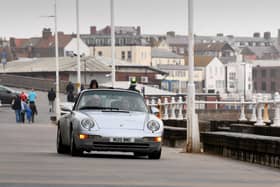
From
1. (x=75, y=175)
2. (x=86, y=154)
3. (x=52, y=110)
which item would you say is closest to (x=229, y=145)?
(x=86, y=154)

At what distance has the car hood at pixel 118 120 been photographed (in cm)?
2380

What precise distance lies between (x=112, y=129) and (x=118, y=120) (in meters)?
0.29

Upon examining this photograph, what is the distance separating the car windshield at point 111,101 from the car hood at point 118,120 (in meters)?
0.75

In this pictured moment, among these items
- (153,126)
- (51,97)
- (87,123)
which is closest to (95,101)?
(87,123)

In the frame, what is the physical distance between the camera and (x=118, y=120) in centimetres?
2392

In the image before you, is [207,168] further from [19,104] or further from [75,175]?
[19,104]

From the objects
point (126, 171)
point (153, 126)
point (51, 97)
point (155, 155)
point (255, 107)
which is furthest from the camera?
point (51, 97)

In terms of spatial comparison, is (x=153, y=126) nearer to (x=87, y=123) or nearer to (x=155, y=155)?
(x=155, y=155)

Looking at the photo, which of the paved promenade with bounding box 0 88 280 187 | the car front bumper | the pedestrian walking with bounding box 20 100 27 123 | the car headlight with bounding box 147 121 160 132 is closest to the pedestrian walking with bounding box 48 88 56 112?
the pedestrian walking with bounding box 20 100 27 123

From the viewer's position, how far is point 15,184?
16531 mm

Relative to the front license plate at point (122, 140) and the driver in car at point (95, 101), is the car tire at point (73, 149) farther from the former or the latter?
the driver in car at point (95, 101)

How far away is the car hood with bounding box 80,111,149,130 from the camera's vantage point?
78.1 ft

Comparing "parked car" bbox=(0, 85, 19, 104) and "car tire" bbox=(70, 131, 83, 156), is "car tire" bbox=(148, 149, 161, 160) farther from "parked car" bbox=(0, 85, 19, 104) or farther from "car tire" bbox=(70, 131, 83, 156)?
"parked car" bbox=(0, 85, 19, 104)

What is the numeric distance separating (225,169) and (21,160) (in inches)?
163
